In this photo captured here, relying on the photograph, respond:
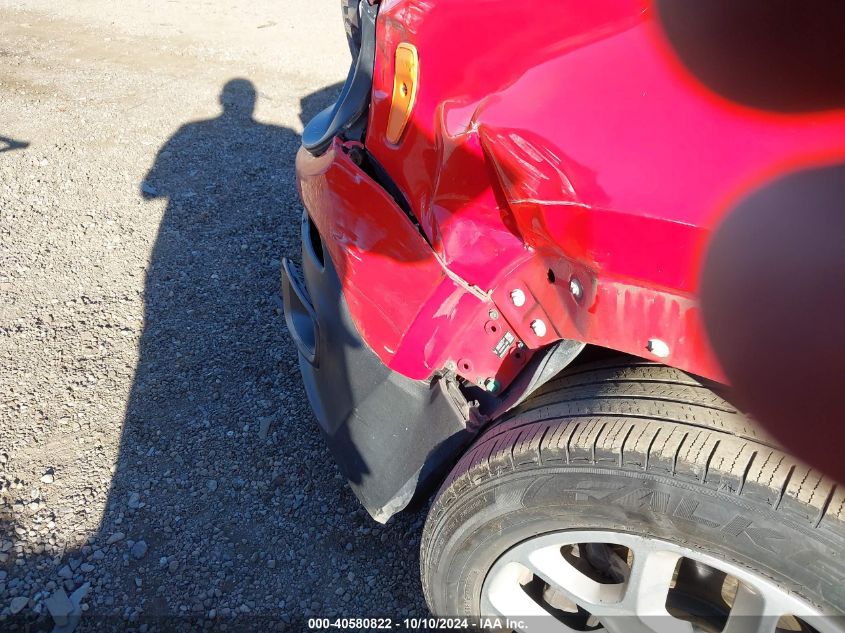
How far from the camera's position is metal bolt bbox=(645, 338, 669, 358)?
45.9 inches

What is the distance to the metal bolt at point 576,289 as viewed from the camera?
4.16ft

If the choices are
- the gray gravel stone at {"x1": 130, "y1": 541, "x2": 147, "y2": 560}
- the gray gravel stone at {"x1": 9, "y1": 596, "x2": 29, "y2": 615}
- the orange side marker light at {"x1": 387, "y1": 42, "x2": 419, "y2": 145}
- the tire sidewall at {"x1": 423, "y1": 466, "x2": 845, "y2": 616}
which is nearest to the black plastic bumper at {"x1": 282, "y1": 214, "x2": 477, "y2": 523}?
the tire sidewall at {"x1": 423, "y1": 466, "x2": 845, "y2": 616}

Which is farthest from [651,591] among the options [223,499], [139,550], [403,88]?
[139,550]

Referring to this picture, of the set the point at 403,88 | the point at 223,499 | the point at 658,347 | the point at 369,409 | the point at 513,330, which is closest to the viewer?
the point at 658,347

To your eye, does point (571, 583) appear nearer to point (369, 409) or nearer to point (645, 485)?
point (645, 485)

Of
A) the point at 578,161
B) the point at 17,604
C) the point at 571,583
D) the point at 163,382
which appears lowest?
the point at 17,604

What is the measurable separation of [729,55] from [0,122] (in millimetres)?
5308

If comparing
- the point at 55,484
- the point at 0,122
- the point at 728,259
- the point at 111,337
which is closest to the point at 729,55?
the point at 728,259

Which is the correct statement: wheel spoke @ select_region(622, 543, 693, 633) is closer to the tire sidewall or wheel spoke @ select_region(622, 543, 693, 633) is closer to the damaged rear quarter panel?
the tire sidewall

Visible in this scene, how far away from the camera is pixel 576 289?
4.19ft

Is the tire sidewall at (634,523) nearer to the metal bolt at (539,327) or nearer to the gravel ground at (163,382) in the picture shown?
the metal bolt at (539,327)

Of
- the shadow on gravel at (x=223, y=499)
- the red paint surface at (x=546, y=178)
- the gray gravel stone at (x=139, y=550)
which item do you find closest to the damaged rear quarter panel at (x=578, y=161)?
the red paint surface at (x=546, y=178)

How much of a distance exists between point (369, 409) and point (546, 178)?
98cm

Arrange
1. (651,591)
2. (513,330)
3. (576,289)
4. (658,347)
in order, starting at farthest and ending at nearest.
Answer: (513,330) → (651,591) → (576,289) → (658,347)
